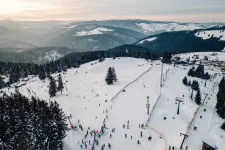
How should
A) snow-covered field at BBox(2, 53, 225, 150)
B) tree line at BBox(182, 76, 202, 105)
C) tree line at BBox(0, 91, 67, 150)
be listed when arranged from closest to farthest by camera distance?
1. tree line at BBox(0, 91, 67, 150)
2. snow-covered field at BBox(2, 53, 225, 150)
3. tree line at BBox(182, 76, 202, 105)

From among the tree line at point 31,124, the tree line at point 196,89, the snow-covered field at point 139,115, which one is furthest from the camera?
the tree line at point 196,89

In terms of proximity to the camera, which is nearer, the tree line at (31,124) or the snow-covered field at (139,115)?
the tree line at (31,124)

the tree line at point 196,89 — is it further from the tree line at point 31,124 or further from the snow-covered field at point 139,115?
the tree line at point 31,124

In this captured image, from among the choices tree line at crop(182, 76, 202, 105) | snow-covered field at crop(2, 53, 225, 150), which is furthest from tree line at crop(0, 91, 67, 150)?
tree line at crop(182, 76, 202, 105)

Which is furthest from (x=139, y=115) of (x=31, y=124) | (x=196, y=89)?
(x=196, y=89)

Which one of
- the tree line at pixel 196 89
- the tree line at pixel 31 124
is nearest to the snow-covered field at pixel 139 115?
the tree line at pixel 196 89

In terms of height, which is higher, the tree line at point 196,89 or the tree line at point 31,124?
the tree line at point 31,124

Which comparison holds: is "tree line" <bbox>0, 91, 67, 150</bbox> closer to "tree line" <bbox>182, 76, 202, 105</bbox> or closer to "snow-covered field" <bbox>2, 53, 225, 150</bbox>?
"snow-covered field" <bbox>2, 53, 225, 150</bbox>

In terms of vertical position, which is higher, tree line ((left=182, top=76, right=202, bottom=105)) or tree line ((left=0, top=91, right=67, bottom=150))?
tree line ((left=0, top=91, right=67, bottom=150))

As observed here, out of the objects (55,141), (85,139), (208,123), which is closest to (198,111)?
(208,123)
